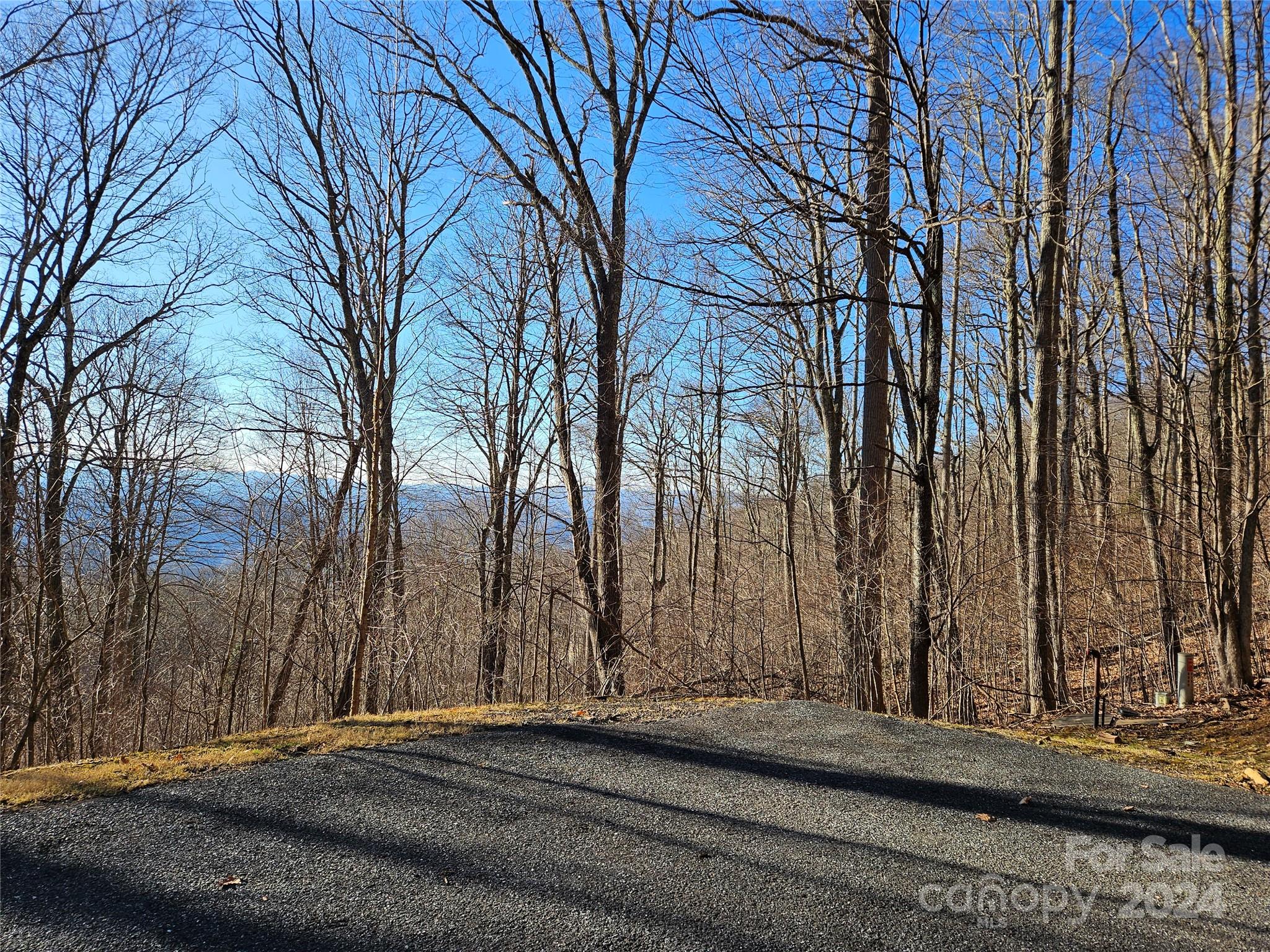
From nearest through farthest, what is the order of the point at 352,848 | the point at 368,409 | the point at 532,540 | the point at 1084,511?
the point at 352,848
the point at 532,540
the point at 368,409
the point at 1084,511

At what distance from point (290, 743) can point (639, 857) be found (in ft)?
8.83

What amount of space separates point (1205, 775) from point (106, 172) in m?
16.6

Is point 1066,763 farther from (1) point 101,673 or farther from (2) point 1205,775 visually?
(1) point 101,673

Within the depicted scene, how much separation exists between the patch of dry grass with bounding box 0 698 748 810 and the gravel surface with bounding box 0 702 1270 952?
0.20 metres

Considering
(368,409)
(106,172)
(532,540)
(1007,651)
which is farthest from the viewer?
(106,172)

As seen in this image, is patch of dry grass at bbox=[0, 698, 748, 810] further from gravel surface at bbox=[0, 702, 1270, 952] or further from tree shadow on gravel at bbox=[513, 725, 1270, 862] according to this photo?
tree shadow on gravel at bbox=[513, 725, 1270, 862]

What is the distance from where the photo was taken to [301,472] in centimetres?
1085

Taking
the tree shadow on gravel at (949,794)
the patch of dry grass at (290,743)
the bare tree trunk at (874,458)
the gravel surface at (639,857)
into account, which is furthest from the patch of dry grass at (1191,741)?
the patch of dry grass at (290,743)

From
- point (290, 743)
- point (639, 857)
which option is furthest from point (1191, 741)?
point (290, 743)

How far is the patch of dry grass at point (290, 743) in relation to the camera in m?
3.79

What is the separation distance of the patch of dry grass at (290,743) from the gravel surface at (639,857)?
198 millimetres

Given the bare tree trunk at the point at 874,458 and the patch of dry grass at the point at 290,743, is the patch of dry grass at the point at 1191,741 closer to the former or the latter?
the bare tree trunk at the point at 874,458

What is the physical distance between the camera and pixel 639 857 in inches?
128

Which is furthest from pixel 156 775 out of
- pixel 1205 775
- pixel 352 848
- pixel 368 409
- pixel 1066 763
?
pixel 368 409
